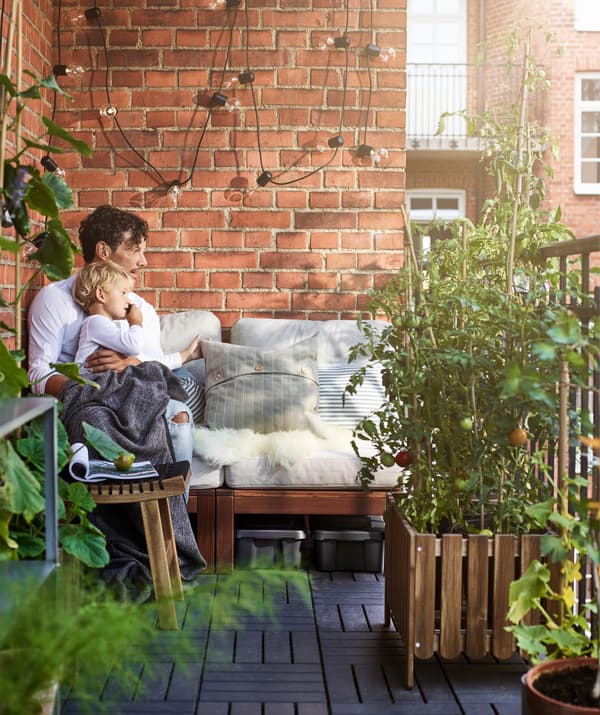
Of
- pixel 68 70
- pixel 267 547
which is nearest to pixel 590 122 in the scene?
pixel 68 70

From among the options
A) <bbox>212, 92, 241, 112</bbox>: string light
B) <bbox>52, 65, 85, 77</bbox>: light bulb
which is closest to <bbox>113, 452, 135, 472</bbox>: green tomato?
<bbox>212, 92, 241, 112</bbox>: string light

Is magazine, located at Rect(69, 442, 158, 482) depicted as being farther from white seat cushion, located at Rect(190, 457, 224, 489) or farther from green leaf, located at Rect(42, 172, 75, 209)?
green leaf, located at Rect(42, 172, 75, 209)

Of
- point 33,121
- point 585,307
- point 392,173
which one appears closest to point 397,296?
point 585,307

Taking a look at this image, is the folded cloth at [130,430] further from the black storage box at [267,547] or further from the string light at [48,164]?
the string light at [48,164]

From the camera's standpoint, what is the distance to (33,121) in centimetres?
384

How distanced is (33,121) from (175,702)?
255 centimetres

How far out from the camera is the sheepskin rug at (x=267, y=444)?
3303mm

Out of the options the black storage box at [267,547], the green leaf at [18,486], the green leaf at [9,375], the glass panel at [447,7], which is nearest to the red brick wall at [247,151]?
the black storage box at [267,547]

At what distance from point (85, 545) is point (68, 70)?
2599 mm

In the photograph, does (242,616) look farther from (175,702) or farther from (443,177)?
(443,177)

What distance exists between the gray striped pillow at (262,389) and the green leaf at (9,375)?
63.7 inches

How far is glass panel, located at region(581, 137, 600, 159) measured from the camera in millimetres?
13547

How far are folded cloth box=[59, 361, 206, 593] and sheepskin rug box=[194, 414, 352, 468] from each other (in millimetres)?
193

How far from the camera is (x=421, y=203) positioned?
1381 cm
